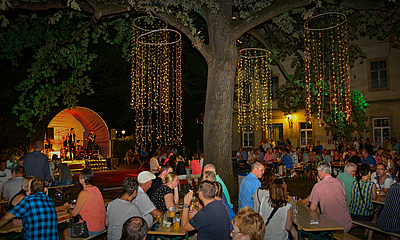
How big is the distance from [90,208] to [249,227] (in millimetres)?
2996

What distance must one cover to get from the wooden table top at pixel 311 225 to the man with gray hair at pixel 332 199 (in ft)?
0.68

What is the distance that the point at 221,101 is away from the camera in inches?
363

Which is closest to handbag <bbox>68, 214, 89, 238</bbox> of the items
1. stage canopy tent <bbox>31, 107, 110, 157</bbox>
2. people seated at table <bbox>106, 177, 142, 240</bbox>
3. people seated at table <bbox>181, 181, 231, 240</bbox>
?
people seated at table <bbox>106, 177, 142, 240</bbox>

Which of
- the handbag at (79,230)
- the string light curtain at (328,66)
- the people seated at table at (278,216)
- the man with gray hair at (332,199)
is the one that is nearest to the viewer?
the people seated at table at (278,216)

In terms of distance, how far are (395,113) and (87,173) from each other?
19.3 meters

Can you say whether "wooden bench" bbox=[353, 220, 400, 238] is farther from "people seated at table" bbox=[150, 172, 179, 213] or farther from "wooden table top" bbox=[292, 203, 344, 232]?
"people seated at table" bbox=[150, 172, 179, 213]

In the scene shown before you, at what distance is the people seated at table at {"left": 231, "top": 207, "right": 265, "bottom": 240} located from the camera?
2.81 m

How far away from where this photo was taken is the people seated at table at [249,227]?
2814 mm

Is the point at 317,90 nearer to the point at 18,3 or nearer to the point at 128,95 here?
the point at 18,3

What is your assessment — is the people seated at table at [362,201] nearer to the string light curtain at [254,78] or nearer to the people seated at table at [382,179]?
the people seated at table at [382,179]

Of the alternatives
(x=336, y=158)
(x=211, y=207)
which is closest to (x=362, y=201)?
(x=211, y=207)

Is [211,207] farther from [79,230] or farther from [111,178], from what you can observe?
[111,178]

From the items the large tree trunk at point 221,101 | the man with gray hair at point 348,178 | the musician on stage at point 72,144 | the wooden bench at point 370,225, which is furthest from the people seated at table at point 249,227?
the musician on stage at point 72,144

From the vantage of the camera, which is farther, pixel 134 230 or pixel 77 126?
pixel 77 126
